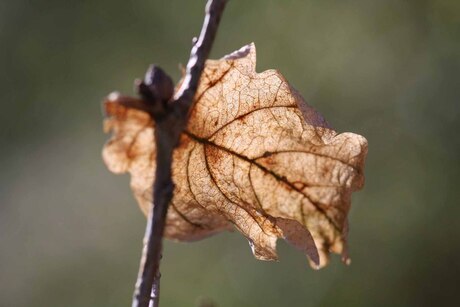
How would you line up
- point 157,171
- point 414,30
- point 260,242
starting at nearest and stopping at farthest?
1. point 157,171
2. point 260,242
3. point 414,30

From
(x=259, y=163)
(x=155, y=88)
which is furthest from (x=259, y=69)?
(x=155, y=88)

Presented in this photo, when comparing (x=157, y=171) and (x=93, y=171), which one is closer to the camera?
(x=157, y=171)

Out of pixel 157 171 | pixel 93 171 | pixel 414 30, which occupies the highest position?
pixel 414 30

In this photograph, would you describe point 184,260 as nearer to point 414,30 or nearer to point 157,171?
point 414,30

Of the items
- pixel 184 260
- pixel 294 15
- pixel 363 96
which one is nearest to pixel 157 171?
pixel 184 260

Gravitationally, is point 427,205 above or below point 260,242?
above

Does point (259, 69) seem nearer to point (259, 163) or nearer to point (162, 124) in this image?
point (259, 163)

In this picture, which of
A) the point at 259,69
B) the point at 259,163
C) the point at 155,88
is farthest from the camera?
the point at 259,69
